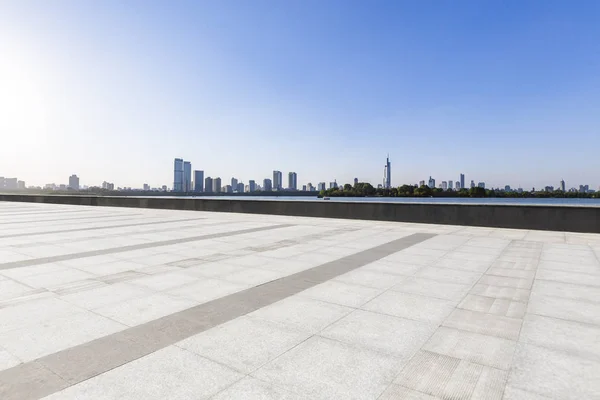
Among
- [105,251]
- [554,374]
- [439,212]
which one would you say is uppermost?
[439,212]

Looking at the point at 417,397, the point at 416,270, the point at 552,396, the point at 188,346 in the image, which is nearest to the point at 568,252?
the point at 416,270

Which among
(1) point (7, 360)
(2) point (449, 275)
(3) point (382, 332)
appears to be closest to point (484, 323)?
(3) point (382, 332)

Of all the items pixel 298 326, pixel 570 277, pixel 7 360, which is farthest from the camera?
pixel 570 277

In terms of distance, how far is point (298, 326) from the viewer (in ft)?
14.2

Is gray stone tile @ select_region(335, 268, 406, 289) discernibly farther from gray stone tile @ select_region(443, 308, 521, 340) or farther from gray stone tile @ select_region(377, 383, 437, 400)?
gray stone tile @ select_region(377, 383, 437, 400)

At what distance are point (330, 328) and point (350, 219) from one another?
1515cm

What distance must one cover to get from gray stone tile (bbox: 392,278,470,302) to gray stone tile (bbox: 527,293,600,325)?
98 centimetres

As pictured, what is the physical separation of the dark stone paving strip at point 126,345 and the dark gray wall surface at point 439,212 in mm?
12292

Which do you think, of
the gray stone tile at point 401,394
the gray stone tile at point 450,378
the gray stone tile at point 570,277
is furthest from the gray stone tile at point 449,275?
the gray stone tile at point 401,394

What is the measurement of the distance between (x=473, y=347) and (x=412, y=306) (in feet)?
4.29

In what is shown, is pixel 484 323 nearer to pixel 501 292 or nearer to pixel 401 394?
pixel 501 292

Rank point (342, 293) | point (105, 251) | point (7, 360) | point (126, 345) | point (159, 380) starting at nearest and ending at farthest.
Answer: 1. point (159, 380)
2. point (7, 360)
3. point (126, 345)
4. point (342, 293)
5. point (105, 251)

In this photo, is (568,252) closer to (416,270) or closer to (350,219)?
(416,270)

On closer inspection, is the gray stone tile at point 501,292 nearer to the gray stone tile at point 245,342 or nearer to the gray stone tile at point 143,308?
the gray stone tile at point 245,342
